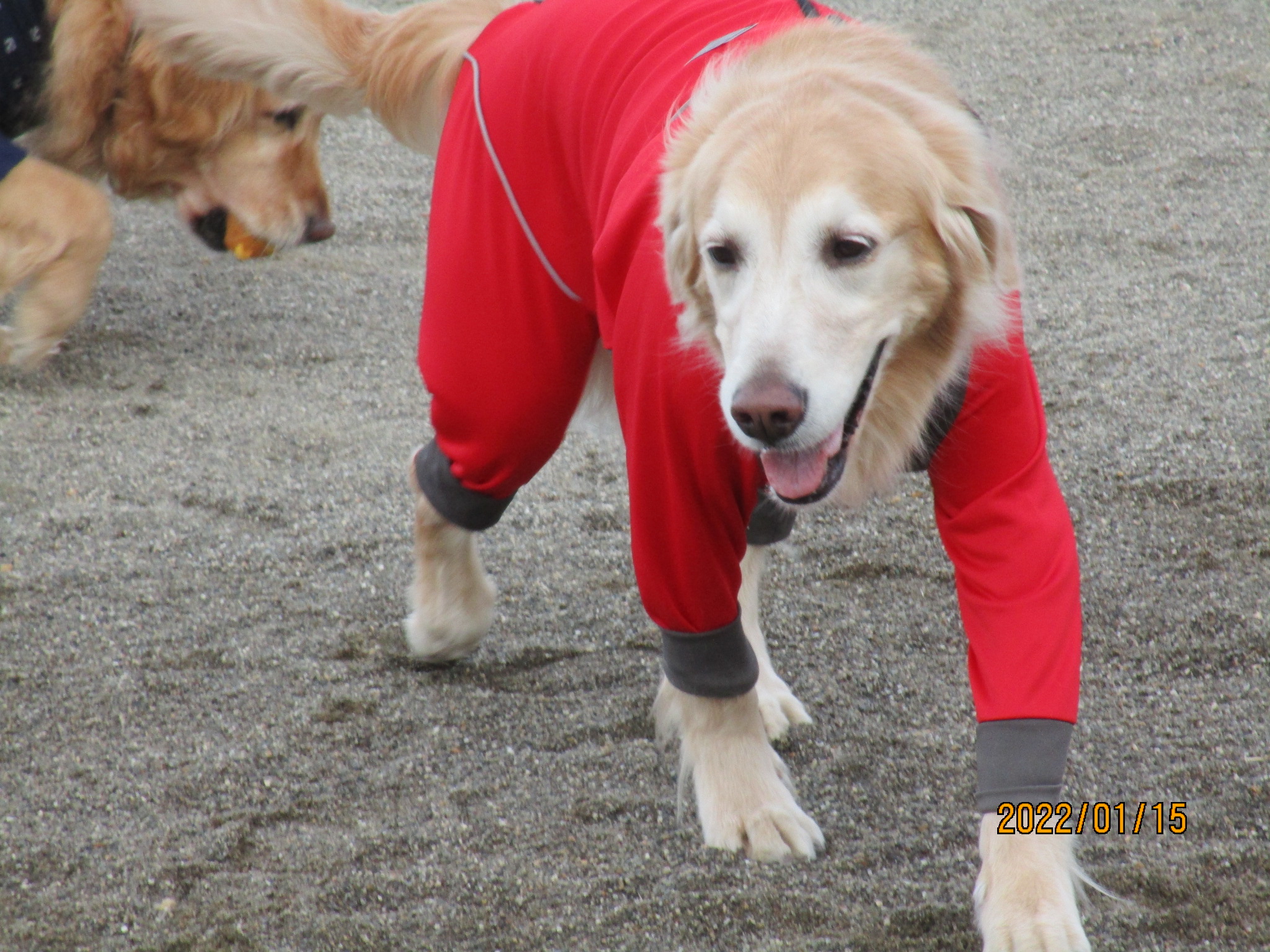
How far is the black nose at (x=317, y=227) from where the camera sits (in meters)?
4.44

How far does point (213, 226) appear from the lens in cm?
446

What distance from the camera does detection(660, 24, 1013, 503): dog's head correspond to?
→ 1.78 metres

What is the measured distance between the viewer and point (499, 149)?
96.1 inches

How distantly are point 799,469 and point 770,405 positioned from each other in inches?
7.0

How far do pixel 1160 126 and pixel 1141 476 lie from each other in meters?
3.65

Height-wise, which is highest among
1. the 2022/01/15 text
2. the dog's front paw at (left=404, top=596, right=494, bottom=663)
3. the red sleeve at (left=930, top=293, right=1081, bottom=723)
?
the red sleeve at (left=930, top=293, right=1081, bottom=723)

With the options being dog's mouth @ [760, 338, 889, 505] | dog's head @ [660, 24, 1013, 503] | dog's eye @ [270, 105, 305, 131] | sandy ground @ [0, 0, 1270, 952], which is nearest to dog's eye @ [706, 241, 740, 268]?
dog's head @ [660, 24, 1013, 503]

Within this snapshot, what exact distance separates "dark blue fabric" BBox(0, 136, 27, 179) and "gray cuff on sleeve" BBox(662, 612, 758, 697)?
2.85 metres

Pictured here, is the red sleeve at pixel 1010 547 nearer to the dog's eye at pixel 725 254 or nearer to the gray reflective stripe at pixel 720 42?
the dog's eye at pixel 725 254

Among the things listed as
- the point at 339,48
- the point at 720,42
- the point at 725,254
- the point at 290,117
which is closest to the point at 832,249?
the point at 725,254

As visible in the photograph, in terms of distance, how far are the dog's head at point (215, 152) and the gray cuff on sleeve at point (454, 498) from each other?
→ 1.87m

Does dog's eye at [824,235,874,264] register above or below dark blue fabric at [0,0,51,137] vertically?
above

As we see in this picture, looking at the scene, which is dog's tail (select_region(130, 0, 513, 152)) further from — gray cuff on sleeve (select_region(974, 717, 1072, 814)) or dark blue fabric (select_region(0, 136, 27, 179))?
gray cuff on sleeve (select_region(974, 717, 1072, 814))

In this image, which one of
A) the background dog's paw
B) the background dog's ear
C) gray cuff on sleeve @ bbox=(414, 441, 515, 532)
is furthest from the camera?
gray cuff on sleeve @ bbox=(414, 441, 515, 532)
